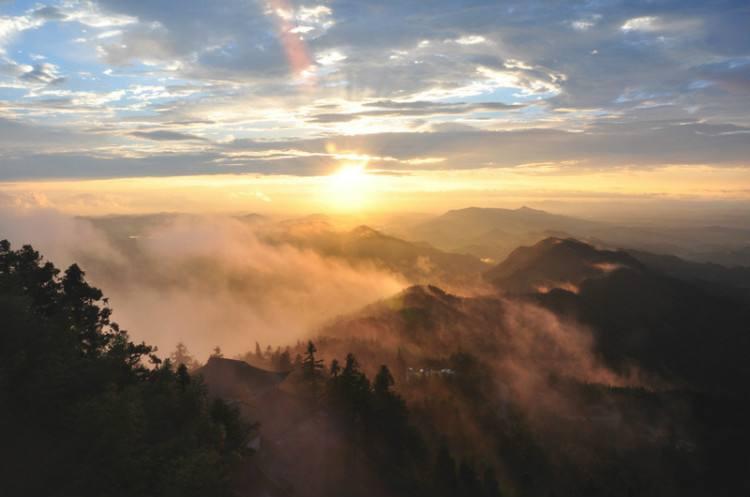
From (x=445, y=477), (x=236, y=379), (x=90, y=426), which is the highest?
(x=90, y=426)

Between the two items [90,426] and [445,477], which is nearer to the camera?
[90,426]

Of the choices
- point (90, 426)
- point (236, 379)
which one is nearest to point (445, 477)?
point (236, 379)

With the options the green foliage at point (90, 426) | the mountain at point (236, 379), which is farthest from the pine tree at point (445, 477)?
the green foliage at point (90, 426)

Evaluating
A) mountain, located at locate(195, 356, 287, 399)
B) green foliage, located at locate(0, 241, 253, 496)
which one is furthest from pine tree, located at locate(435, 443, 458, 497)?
green foliage, located at locate(0, 241, 253, 496)

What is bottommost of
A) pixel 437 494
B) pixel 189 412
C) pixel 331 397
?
pixel 437 494

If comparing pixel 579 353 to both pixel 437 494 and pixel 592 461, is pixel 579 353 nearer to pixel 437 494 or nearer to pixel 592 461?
pixel 592 461

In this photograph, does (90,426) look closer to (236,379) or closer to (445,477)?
(445,477)

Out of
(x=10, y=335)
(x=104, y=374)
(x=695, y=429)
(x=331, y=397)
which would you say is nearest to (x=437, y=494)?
(x=331, y=397)

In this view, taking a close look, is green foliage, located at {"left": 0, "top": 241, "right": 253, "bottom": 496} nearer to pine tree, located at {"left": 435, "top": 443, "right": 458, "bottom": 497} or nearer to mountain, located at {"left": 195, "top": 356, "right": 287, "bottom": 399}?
pine tree, located at {"left": 435, "top": 443, "right": 458, "bottom": 497}

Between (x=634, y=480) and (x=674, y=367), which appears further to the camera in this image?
(x=674, y=367)
